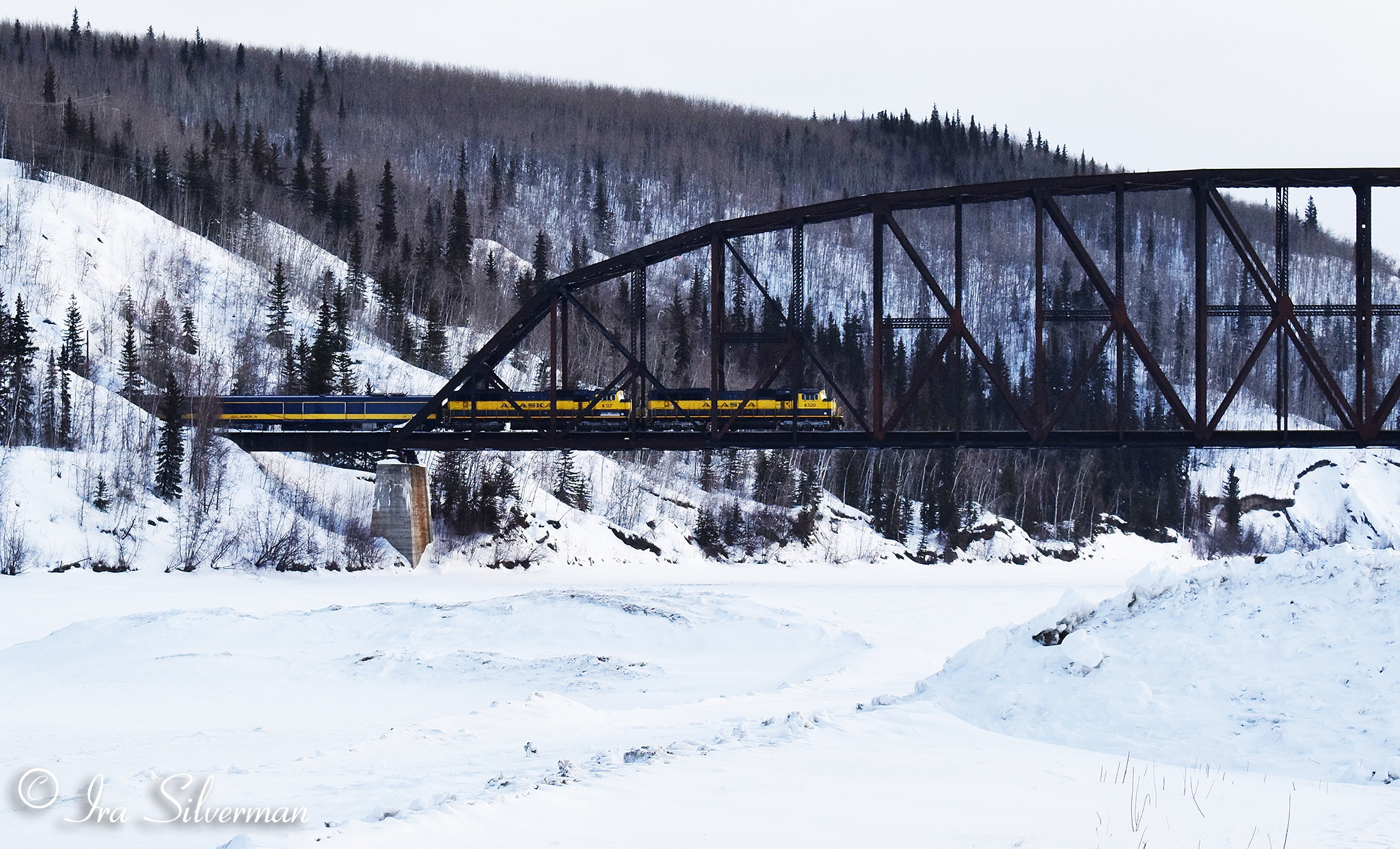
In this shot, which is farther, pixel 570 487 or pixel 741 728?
pixel 570 487

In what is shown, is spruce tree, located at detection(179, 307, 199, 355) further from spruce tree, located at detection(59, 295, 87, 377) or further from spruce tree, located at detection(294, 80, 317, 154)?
spruce tree, located at detection(294, 80, 317, 154)

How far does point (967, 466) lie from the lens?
97.1 meters

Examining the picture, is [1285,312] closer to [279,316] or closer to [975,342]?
[975,342]

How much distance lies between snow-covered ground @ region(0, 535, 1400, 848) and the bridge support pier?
25103 millimetres

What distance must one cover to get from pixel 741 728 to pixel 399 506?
42.2m

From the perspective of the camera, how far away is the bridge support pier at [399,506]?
53525 mm

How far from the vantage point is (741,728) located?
14469mm

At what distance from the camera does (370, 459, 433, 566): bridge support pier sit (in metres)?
53.5

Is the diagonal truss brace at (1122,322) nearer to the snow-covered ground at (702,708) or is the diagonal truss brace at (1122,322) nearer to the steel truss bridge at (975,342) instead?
the steel truss bridge at (975,342)

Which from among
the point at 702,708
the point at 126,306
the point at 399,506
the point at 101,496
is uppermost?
the point at 126,306

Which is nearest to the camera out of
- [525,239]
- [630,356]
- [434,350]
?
[630,356]

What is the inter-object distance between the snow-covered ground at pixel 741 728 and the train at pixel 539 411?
22.7m

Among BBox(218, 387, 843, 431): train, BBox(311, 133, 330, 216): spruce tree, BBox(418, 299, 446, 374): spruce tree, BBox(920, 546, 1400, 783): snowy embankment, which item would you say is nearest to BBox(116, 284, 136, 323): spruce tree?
BBox(418, 299, 446, 374): spruce tree

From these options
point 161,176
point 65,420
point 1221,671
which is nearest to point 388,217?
point 161,176
